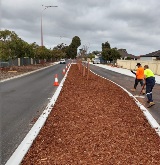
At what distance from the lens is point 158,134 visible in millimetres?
6691

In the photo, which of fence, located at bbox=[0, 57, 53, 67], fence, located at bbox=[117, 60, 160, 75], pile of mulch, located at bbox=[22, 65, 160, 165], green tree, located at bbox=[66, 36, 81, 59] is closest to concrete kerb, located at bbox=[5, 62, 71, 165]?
pile of mulch, located at bbox=[22, 65, 160, 165]

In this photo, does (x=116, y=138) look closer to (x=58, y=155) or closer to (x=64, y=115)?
(x=58, y=155)

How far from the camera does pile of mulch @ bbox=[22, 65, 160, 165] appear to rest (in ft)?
16.1

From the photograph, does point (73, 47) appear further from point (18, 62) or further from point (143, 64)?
point (143, 64)

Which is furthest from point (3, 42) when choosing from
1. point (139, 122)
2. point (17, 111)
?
point (139, 122)

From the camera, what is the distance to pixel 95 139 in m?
5.99

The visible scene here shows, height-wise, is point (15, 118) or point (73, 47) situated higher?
point (73, 47)

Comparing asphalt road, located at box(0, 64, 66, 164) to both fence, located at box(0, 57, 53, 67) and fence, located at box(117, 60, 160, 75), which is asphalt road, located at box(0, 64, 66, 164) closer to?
fence, located at box(117, 60, 160, 75)

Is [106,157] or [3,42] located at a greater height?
[3,42]

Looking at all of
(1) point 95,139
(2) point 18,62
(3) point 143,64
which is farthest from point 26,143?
(2) point 18,62

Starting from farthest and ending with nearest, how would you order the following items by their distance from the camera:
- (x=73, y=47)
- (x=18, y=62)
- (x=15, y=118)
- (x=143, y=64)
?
(x=73, y=47)
(x=18, y=62)
(x=143, y=64)
(x=15, y=118)

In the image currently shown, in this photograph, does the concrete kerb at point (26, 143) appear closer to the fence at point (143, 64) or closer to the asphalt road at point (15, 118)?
the asphalt road at point (15, 118)

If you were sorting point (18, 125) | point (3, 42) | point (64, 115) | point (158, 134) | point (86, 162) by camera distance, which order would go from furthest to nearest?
point (3, 42)
point (64, 115)
point (18, 125)
point (158, 134)
point (86, 162)

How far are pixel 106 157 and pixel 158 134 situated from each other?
91.0 inches
